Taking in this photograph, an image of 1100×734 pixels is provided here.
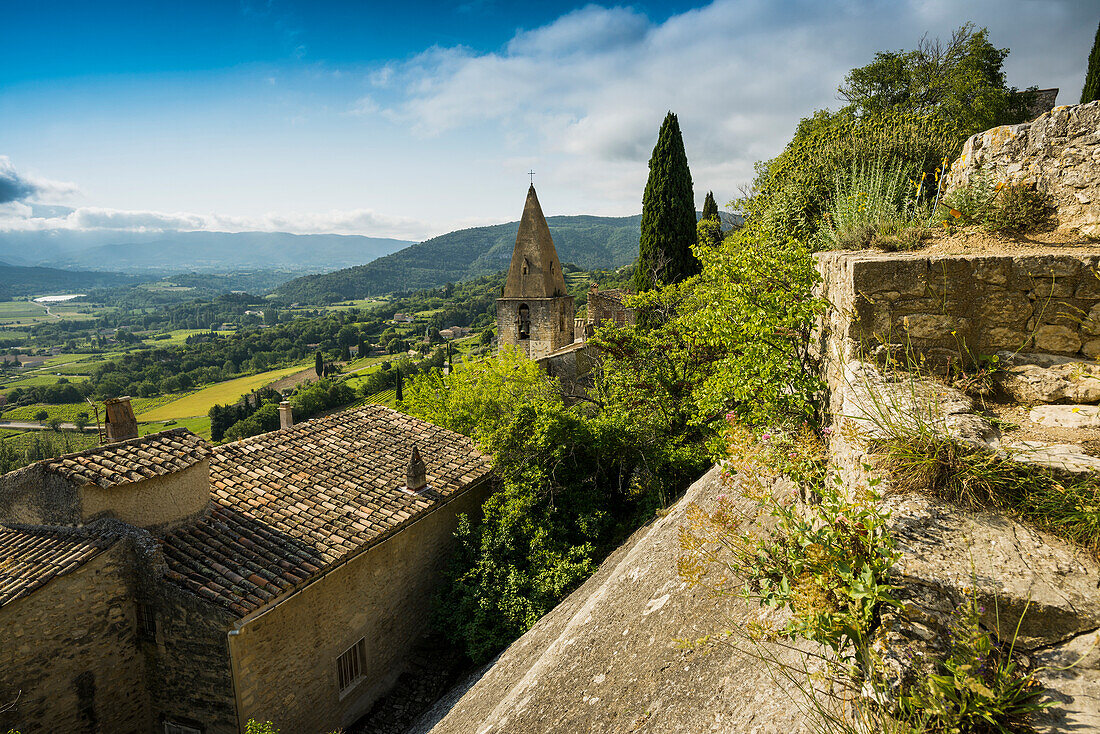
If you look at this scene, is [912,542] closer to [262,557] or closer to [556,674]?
[556,674]

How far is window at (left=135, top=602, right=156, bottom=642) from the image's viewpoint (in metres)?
7.59

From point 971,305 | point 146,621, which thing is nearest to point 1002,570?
point 971,305

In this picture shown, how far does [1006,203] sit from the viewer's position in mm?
4629

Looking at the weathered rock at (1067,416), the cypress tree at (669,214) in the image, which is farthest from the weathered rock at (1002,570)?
the cypress tree at (669,214)

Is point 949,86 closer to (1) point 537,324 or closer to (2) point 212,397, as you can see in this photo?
(1) point 537,324

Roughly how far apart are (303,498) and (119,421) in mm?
3598

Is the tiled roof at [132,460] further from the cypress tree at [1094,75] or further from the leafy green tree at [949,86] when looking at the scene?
the cypress tree at [1094,75]

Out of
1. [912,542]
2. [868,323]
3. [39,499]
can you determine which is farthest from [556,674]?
[39,499]

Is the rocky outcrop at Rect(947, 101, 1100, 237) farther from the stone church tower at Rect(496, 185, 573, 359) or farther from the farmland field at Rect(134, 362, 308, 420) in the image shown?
the farmland field at Rect(134, 362, 308, 420)

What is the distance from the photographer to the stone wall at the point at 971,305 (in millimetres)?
4000

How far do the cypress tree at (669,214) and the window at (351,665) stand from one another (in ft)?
49.6

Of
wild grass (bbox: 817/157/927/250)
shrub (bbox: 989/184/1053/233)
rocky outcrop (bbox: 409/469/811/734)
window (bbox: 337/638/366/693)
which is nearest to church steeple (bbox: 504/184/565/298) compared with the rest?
window (bbox: 337/638/366/693)

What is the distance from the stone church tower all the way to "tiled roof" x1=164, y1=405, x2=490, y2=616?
1242 cm

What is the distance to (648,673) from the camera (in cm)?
424
